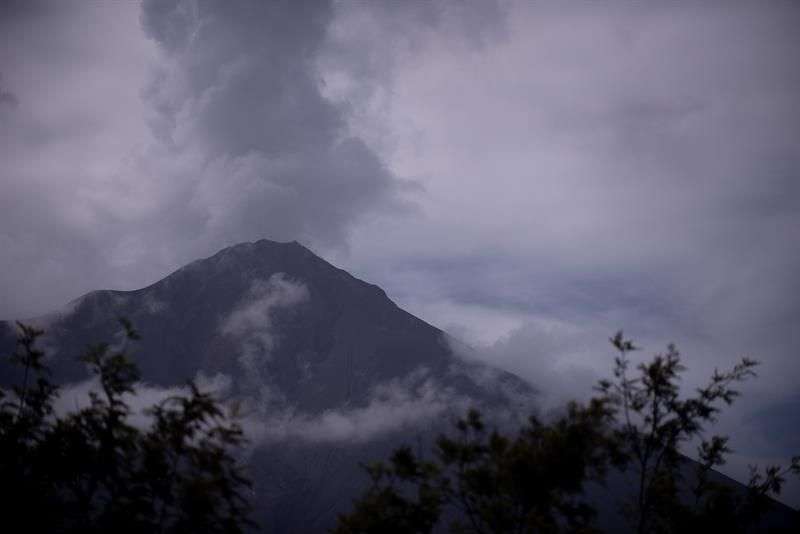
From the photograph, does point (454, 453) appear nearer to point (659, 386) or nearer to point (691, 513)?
point (659, 386)

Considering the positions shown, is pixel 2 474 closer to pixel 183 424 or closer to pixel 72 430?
pixel 72 430

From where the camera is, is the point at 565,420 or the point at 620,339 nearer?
the point at 565,420

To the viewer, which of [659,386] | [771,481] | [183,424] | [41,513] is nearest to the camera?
[183,424]

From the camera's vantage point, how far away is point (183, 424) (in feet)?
61.2

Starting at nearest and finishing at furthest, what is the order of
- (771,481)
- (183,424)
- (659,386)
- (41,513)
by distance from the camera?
(183,424) → (41,513) → (659,386) → (771,481)

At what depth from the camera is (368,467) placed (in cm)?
2077

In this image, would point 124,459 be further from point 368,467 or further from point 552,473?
point 552,473

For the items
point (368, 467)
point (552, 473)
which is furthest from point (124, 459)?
Result: point (552, 473)

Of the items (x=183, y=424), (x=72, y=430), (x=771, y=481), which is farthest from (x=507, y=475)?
(x=72, y=430)

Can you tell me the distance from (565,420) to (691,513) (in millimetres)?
9814

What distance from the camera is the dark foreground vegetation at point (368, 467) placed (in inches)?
726

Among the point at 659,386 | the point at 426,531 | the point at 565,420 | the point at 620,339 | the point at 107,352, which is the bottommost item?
the point at 426,531

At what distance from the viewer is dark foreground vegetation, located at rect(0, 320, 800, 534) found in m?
18.4

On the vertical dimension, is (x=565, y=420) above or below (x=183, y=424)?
above
